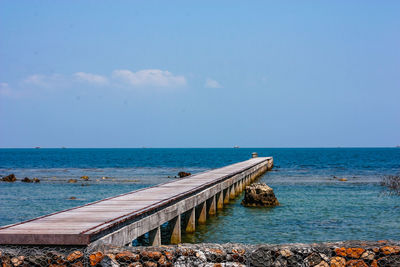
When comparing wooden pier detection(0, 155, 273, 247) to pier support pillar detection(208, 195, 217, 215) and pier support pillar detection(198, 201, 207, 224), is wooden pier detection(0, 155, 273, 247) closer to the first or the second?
pier support pillar detection(198, 201, 207, 224)

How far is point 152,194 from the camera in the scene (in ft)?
48.6

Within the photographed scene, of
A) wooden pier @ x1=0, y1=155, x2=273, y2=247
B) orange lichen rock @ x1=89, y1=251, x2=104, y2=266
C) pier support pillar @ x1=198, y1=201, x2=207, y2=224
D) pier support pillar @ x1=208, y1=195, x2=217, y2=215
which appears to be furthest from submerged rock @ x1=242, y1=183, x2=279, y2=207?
orange lichen rock @ x1=89, y1=251, x2=104, y2=266

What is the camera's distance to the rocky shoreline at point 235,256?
6.82 metres

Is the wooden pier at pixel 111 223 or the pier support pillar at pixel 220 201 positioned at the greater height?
the wooden pier at pixel 111 223

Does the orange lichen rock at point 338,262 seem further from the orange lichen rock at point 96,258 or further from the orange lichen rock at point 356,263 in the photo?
the orange lichen rock at point 96,258

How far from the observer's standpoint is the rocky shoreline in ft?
22.4

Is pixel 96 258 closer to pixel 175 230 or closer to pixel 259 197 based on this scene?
pixel 175 230

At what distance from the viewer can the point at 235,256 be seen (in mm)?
6922

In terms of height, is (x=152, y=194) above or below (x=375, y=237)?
above

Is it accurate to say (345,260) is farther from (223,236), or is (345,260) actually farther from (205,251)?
(223,236)

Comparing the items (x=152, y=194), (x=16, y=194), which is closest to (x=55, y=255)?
(x=152, y=194)

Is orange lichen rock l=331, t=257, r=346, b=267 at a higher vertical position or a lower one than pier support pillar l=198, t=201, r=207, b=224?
higher

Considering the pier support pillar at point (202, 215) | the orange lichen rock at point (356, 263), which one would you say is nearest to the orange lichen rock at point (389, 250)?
the orange lichen rock at point (356, 263)

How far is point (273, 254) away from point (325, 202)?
1907 cm
